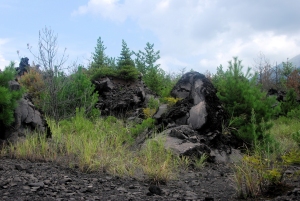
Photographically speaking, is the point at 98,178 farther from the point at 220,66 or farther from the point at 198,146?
the point at 220,66

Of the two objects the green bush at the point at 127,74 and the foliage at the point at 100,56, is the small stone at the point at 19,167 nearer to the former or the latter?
the green bush at the point at 127,74

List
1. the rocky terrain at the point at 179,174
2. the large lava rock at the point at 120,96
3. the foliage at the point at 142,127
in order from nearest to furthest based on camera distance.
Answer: the rocky terrain at the point at 179,174, the foliage at the point at 142,127, the large lava rock at the point at 120,96

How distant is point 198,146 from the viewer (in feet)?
26.8

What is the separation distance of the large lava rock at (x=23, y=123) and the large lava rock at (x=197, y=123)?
313 centimetres

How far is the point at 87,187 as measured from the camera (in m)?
4.90

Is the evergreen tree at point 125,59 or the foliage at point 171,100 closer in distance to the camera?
the foliage at point 171,100

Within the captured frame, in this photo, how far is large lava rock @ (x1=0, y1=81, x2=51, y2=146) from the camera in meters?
7.33

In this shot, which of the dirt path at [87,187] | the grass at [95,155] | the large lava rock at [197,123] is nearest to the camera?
the dirt path at [87,187]

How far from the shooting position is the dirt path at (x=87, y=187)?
4.39 metres

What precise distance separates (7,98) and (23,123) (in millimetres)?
1242

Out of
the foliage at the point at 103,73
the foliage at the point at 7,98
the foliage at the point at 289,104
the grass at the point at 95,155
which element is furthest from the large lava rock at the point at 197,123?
the foliage at the point at 289,104

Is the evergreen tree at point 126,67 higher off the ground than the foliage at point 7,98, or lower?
higher

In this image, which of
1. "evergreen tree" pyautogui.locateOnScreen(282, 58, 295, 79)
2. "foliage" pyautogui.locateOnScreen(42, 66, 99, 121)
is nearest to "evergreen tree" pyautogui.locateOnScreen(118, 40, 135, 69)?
"foliage" pyautogui.locateOnScreen(42, 66, 99, 121)

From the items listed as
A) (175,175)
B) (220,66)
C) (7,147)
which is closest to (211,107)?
(175,175)
